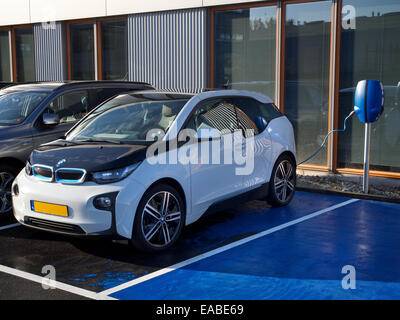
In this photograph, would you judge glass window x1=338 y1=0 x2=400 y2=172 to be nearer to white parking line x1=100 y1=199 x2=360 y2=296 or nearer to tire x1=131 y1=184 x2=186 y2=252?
white parking line x1=100 y1=199 x2=360 y2=296

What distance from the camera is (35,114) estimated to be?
7.84m

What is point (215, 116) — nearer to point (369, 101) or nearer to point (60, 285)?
point (60, 285)

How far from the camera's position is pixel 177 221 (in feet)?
20.1

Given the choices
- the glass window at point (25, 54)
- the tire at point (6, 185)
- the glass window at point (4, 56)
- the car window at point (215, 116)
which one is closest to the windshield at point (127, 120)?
the car window at point (215, 116)

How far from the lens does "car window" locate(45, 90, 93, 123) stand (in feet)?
26.8

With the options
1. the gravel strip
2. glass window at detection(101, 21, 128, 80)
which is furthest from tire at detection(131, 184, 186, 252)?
glass window at detection(101, 21, 128, 80)

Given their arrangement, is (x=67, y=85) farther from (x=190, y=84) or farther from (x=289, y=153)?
(x=190, y=84)

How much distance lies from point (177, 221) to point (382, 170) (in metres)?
5.43

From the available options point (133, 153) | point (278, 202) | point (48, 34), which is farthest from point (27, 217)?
point (48, 34)

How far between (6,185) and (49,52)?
27.9 feet

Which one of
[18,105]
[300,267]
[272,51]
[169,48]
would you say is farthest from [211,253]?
[169,48]

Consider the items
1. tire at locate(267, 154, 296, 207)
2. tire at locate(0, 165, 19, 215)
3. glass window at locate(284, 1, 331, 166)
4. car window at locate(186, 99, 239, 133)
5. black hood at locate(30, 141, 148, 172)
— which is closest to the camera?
black hood at locate(30, 141, 148, 172)

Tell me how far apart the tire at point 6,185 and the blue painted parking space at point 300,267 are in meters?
3.10

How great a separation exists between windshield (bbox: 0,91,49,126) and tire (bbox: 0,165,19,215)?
703mm
